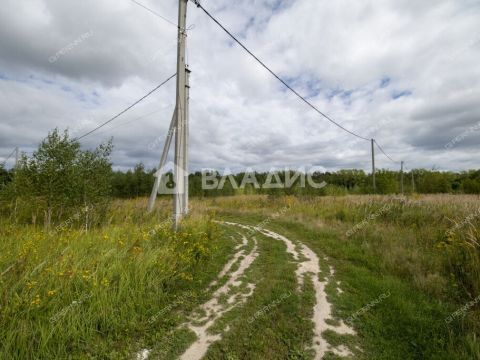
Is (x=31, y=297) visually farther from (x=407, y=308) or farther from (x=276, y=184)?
(x=276, y=184)

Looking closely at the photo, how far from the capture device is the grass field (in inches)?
114

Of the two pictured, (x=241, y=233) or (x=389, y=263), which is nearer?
(x=389, y=263)

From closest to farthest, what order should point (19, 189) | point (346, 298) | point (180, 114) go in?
point (346, 298), point (180, 114), point (19, 189)

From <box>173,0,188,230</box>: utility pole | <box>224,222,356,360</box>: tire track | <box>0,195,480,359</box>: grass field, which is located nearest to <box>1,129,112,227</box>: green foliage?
<box>0,195,480,359</box>: grass field

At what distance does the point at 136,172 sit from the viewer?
37469 mm

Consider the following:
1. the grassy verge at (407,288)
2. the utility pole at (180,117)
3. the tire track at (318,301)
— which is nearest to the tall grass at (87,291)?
the utility pole at (180,117)

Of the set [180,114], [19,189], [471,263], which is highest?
[180,114]

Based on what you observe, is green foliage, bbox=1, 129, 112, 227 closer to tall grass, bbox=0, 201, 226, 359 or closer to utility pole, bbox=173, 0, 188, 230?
tall grass, bbox=0, 201, 226, 359

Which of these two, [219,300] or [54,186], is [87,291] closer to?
[219,300]

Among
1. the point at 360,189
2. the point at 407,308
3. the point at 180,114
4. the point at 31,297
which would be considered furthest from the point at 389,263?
the point at 360,189

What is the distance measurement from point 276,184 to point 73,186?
21075 mm

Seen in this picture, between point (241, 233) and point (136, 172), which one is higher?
point (136, 172)

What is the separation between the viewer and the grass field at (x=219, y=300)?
2.90 metres

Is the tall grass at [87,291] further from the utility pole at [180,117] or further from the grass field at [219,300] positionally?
the utility pole at [180,117]
